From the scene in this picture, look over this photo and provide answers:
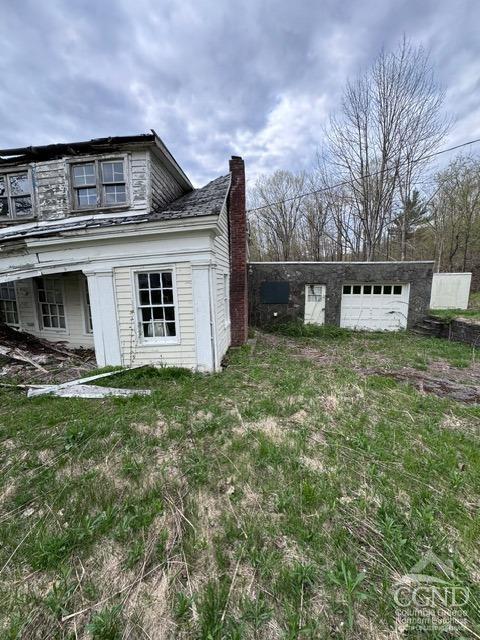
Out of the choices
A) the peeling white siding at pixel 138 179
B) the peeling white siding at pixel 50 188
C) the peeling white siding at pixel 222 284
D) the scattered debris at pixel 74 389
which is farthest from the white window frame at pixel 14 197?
the peeling white siding at pixel 222 284

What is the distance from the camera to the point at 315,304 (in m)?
11.7

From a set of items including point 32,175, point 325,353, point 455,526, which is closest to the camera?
point 455,526

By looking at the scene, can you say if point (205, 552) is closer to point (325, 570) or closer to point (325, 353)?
point (325, 570)

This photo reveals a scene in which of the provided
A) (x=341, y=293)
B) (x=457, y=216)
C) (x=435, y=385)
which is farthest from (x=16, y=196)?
(x=457, y=216)

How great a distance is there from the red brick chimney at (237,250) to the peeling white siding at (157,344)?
2778mm

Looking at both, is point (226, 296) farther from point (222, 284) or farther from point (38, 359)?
point (38, 359)

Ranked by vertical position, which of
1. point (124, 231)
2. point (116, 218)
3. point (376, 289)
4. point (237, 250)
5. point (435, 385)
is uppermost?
point (116, 218)

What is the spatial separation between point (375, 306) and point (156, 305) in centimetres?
923

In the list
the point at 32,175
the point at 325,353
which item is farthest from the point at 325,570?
the point at 32,175

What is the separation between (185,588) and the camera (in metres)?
1.94

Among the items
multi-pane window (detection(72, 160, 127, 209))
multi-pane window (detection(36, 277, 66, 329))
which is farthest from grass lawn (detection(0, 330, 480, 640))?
multi-pane window (detection(72, 160, 127, 209))

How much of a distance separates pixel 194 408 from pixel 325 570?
2.79 meters

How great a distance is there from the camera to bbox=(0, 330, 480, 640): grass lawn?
179cm

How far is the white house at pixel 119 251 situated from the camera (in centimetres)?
564
